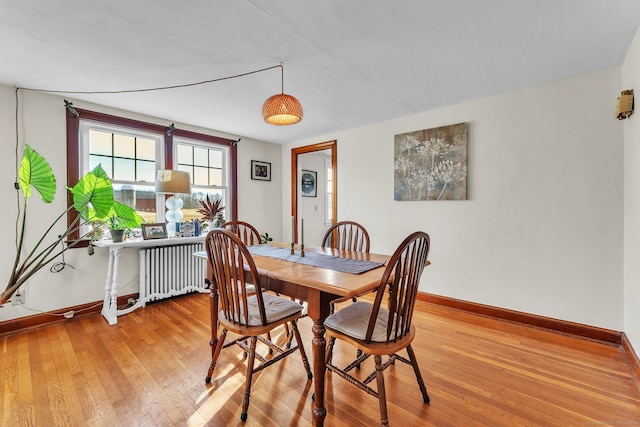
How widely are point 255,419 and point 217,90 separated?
8.46 ft

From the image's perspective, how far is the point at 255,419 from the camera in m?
1.52

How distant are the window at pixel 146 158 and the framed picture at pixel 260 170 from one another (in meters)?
0.35

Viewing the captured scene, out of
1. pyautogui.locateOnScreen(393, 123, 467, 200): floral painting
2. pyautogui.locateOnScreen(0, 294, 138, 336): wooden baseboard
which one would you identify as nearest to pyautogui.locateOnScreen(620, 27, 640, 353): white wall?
pyautogui.locateOnScreen(393, 123, 467, 200): floral painting

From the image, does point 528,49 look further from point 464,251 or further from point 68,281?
point 68,281

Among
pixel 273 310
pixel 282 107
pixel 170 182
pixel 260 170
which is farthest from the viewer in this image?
pixel 260 170

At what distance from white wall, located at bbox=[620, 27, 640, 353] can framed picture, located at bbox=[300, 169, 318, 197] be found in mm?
4052

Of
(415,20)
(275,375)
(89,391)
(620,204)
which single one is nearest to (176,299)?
(89,391)

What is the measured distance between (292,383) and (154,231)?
240 cm

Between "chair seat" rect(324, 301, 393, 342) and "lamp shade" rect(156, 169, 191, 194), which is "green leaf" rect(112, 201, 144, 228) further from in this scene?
"chair seat" rect(324, 301, 393, 342)

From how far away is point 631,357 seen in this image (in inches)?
77.2

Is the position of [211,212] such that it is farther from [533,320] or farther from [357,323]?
[533,320]

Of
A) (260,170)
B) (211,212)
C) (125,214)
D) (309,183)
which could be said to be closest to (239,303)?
(125,214)

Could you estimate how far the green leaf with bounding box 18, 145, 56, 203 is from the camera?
1.92m

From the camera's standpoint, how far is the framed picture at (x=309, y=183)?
528 cm
